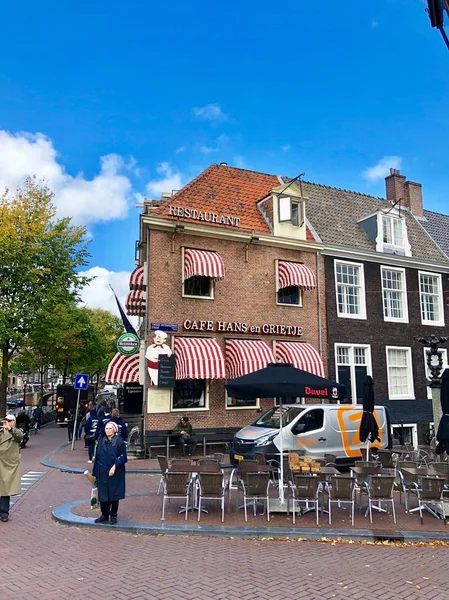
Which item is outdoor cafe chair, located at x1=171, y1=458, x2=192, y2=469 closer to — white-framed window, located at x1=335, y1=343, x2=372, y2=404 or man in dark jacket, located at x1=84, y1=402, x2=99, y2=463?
man in dark jacket, located at x1=84, y1=402, x2=99, y2=463

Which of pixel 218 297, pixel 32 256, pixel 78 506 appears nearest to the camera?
pixel 78 506

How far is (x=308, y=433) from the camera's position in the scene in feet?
44.7

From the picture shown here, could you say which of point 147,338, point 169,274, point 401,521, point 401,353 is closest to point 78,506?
point 401,521

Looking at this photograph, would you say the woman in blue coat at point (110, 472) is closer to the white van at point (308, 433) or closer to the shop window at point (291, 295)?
the white van at point (308, 433)

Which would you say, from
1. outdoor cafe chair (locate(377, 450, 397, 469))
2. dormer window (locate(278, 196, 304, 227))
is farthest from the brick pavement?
dormer window (locate(278, 196, 304, 227))

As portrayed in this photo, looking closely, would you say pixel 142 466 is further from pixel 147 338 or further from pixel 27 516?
pixel 27 516

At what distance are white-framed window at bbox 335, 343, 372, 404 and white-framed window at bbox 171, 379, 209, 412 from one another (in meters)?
6.09

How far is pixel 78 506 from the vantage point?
9773mm

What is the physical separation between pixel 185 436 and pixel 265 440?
13.3ft

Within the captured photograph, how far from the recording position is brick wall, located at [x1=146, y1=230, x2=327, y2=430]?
17219 mm

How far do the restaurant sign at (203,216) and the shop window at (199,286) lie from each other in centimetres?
220

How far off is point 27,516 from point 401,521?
7001 mm

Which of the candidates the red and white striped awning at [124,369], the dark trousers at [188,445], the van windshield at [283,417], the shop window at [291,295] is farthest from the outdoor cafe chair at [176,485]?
the shop window at [291,295]

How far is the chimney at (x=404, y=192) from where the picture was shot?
2662 cm
